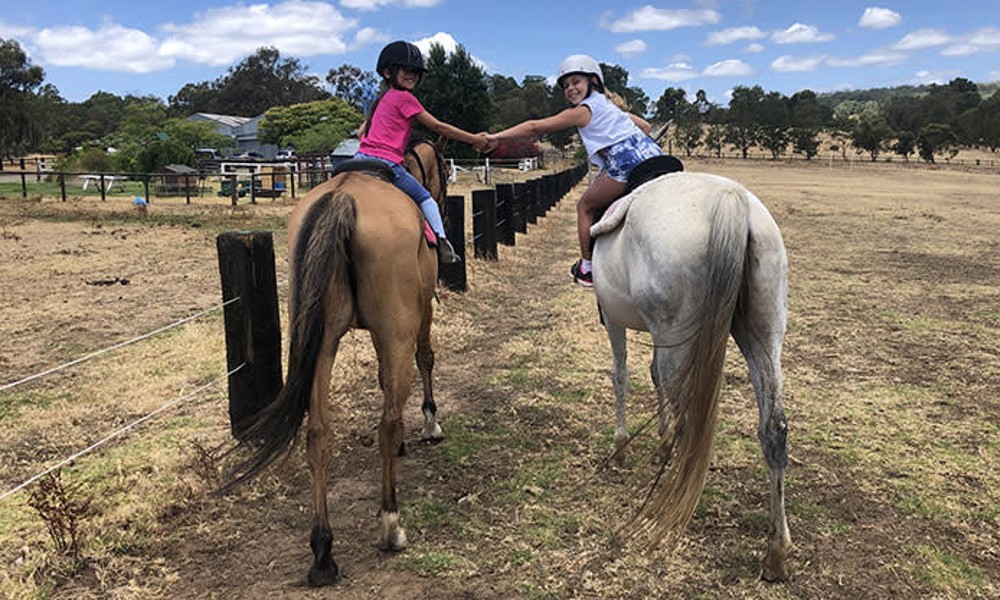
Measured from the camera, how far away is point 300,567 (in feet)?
9.55

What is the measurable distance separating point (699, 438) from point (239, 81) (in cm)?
11638

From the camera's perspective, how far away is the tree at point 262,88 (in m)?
105

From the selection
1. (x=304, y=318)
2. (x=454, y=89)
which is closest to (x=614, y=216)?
(x=304, y=318)

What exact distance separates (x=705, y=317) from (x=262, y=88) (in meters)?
115

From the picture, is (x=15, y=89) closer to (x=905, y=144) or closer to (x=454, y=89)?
(x=454, y=89)

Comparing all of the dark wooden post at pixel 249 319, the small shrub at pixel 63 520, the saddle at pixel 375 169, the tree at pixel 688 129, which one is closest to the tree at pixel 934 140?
the tree at pixel 688 129

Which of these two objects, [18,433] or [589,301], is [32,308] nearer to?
[18,433]

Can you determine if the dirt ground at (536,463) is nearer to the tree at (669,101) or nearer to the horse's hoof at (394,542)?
the horse's hoof at (394,542)

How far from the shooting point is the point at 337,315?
2926mm

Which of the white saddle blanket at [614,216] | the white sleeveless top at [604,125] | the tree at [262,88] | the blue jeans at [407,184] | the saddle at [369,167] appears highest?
the tree at [262,88]

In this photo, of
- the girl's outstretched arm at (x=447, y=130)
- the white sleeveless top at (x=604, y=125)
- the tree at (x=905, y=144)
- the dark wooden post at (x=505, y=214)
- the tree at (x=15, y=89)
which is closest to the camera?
the white sleeveless top at (x=604, y=125)

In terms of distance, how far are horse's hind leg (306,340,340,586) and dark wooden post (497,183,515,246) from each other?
939 centimetres

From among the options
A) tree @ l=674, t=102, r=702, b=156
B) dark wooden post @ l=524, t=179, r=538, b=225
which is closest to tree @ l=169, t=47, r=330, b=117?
tree @ l=674, t=102, r=702, b=156

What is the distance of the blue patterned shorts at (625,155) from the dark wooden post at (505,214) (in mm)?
8113
